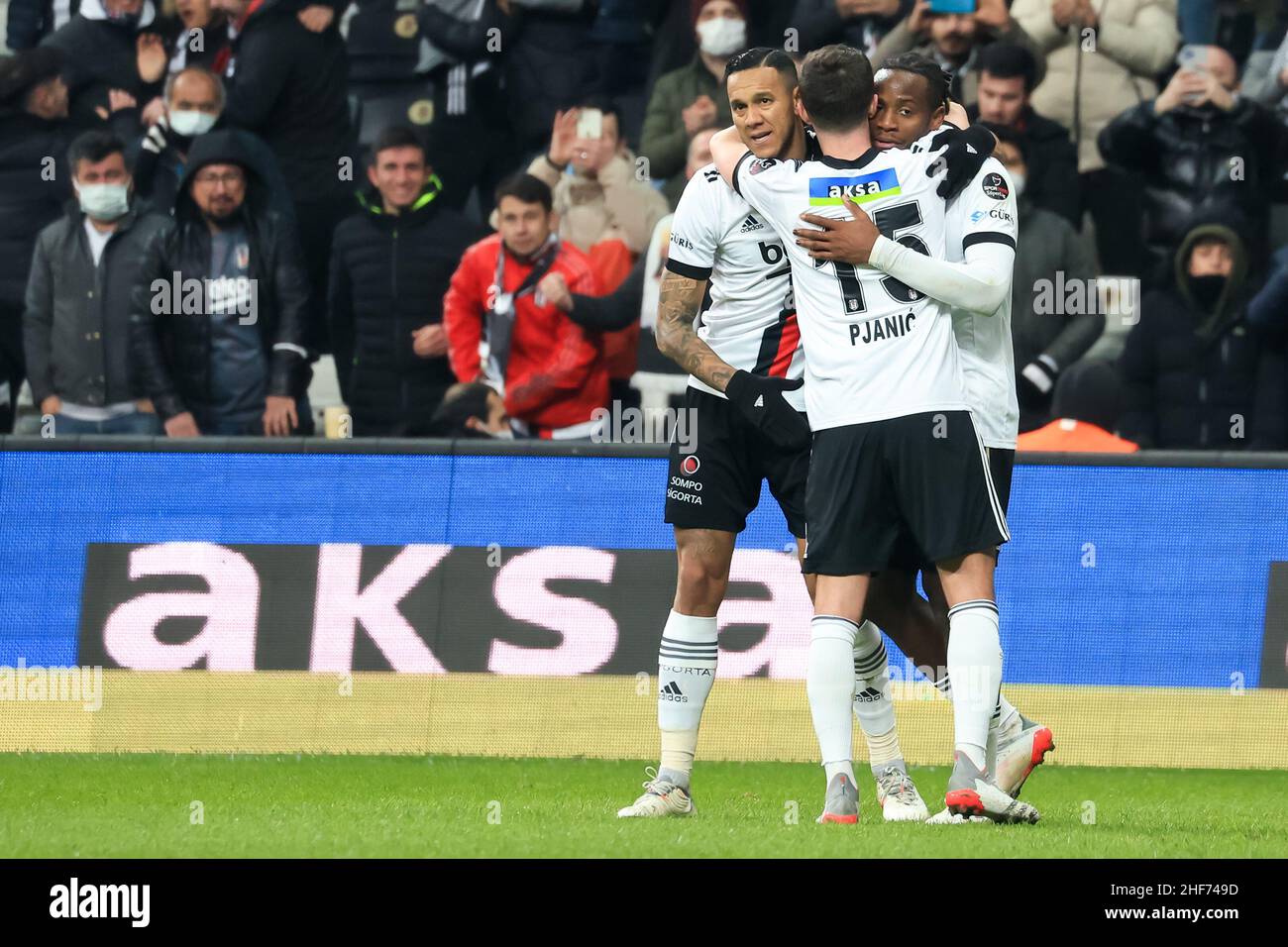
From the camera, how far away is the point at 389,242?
10.8 meters

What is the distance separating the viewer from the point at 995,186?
5.62 m

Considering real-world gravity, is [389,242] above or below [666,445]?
above

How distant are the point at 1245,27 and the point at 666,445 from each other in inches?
182

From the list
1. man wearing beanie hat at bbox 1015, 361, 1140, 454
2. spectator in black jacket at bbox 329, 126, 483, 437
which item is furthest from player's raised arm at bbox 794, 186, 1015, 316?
spectator in black jacket at bbox 329, 126, 483, 437

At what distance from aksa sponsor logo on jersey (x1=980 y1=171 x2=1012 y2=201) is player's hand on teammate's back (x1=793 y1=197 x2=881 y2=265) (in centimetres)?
37

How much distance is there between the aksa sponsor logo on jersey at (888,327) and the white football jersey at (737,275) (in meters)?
0.61

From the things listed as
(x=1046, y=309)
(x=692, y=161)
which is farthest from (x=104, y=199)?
(x=1046, y=309)

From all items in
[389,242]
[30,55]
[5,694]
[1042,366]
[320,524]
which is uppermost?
[30,55]

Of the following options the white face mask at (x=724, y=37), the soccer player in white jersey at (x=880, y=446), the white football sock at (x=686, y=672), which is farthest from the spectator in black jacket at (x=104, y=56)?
the soccer player in white jersey at (x=880, y=446)

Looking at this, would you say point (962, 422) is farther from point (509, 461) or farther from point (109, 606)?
point (109, 606)

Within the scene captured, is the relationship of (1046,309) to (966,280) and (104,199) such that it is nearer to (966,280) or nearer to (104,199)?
(966,280)

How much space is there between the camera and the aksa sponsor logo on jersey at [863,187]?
5.56 meters

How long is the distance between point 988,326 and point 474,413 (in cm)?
497
